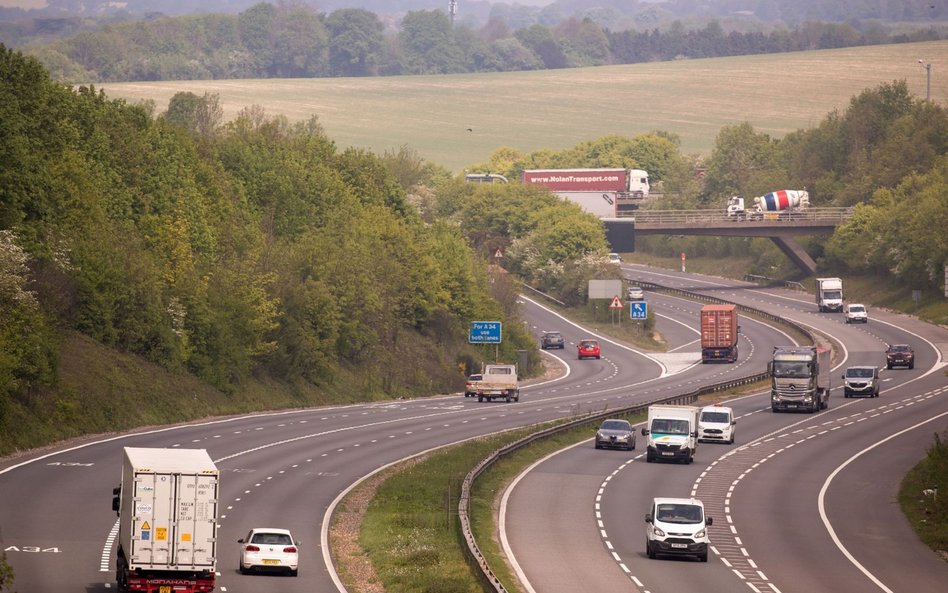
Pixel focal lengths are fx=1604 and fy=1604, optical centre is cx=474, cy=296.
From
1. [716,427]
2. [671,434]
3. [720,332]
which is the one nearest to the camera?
[671,434]

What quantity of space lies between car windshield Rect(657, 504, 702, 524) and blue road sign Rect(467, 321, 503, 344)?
77.7 metres

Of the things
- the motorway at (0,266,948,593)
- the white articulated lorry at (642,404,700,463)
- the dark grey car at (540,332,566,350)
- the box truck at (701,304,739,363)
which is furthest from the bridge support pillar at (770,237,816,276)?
the white articulated lorry at (642,404,700,463)

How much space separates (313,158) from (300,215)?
14.8 m

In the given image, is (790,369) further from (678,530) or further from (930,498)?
(678,530)

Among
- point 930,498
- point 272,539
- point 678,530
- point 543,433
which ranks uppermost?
point 272,539

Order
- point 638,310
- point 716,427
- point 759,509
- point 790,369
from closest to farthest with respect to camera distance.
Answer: point 759,509
point 716,427
point 790,369
point 638,310

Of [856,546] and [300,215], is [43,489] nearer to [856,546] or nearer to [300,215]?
[856,546]

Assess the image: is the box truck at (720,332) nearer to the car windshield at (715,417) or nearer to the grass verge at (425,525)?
the car windshield at (715,417)

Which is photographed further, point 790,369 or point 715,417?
point 790,369

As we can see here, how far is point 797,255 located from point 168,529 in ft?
508

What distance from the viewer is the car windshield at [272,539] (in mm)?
42750

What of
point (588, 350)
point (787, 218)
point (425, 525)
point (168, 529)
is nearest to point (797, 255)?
point (787, 218)

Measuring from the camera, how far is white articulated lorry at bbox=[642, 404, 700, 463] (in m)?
70.9

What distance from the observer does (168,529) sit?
3762cm
